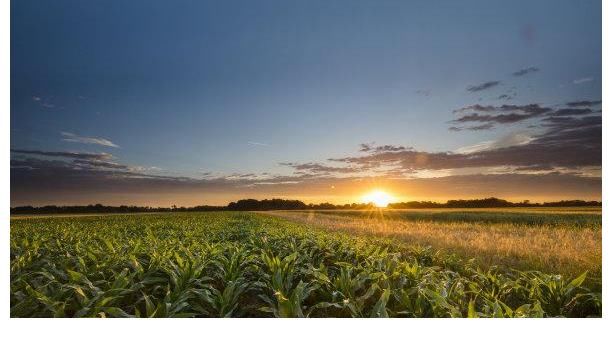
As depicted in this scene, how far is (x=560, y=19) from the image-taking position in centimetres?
796

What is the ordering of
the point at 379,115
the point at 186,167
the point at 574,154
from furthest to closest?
the point at 186,167, the point at 379,115, the point at 574,154

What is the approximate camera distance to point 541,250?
392 inches

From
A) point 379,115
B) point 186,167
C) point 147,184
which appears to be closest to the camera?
point 379,115

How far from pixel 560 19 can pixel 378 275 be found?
635 cm

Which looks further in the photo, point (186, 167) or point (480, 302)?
point (186, 167)
